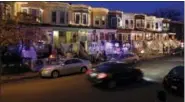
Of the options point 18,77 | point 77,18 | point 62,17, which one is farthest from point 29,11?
point 18,77

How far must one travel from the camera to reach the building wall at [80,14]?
4.07 meters

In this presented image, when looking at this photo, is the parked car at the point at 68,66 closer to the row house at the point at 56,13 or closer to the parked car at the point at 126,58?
the parked car at the point at 126,58

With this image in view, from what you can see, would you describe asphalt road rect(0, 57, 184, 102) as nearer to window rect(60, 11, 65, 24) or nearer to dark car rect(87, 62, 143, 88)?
dark car rect(87, 62, 143, 88)

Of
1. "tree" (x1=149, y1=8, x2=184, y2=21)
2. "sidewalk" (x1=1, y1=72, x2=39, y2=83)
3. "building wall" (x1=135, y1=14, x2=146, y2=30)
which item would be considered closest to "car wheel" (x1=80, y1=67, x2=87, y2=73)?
"sidewalk" (x1=1, y1=72, x2=39, y2=83)

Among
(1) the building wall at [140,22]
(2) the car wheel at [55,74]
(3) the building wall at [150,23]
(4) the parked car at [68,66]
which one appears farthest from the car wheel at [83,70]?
(3) the building wall at [150,23]

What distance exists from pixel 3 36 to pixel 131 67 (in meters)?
1.43

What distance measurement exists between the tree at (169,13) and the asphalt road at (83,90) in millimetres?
469

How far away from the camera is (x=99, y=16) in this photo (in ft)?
13.6

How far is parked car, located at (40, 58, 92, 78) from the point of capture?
411 centimetres

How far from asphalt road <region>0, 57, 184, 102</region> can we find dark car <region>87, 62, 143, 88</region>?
0.07 m

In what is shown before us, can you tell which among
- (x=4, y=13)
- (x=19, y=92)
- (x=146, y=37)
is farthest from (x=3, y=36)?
(x=146, y=37)

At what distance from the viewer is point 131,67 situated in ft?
13.7

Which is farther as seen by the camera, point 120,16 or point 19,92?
point 120,16

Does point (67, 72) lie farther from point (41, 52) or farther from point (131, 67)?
point (131, 67)
